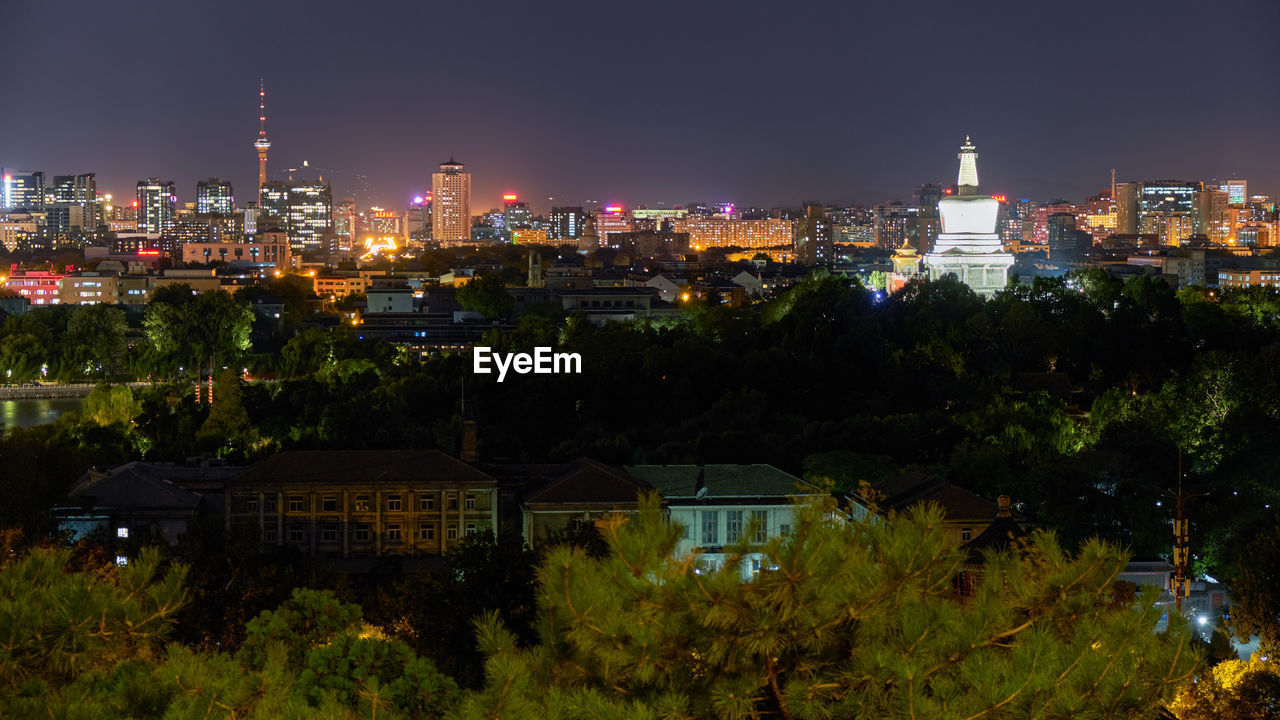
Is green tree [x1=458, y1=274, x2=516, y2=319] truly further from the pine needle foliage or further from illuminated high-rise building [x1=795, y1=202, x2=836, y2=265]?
illuminated high-rise building [x1=795, y1=202, x2=836, y2=265]

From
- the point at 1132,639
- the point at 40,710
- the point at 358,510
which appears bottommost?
the point at 358,510

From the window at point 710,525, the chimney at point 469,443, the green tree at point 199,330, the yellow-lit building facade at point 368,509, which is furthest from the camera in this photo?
the green tree at point 199,330

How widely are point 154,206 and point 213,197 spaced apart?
3487 millimetres

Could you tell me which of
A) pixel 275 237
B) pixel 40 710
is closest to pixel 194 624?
pixel 40 710

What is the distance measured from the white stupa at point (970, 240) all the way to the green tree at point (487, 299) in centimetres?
972

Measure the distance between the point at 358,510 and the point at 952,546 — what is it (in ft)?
27.6

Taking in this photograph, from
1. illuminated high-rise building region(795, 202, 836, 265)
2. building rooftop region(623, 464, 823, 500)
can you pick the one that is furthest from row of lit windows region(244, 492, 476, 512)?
illuminated high-rise building region(795, 202, 836, 265)

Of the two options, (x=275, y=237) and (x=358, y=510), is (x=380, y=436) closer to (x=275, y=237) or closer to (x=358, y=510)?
(x=358, y=510)

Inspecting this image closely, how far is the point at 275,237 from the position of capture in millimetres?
65188

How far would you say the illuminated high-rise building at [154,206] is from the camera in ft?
287

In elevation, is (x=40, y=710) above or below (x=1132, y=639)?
below

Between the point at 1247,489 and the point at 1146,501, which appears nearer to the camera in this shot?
the point at 1146,501

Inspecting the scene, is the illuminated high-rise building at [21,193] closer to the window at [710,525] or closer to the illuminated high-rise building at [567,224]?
the illuminated high-rise building at [567,224]

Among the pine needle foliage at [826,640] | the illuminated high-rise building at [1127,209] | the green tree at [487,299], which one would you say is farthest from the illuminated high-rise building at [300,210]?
the pine needle foliage at [826,640]
